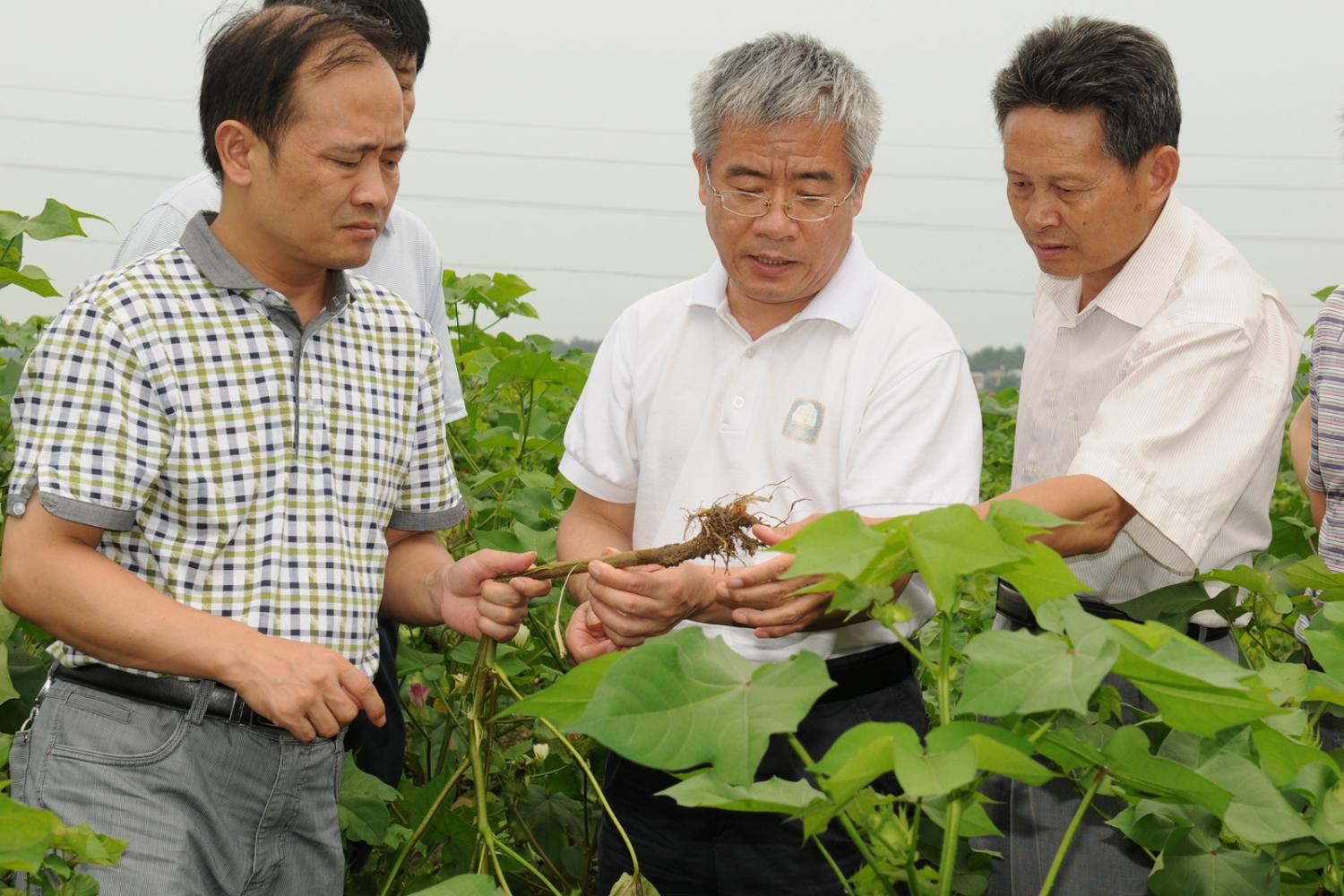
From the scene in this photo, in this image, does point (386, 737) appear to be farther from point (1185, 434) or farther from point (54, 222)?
point (1185, 434)

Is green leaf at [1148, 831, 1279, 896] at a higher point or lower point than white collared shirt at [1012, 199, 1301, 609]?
lower

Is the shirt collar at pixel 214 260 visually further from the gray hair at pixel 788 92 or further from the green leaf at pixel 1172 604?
the green leaf at pixel 1172 604

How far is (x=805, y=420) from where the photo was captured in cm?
205

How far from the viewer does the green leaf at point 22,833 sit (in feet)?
3.16

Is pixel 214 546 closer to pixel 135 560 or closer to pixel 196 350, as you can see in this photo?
pixel 135 560

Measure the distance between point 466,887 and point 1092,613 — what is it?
1.41m

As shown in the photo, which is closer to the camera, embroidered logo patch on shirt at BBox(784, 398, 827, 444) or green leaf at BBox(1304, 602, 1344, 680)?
green leaf at BBox(1304, 602, 1344, 680)

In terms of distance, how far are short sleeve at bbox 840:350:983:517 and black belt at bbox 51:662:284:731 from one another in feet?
2.73

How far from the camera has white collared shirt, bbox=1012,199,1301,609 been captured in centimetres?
212

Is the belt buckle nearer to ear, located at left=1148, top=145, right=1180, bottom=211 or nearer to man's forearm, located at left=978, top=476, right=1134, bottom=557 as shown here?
man's forearm, located at left=978, top=476, right=1134, bottom=557

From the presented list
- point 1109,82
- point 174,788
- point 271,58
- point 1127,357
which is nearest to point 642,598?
point 174,788

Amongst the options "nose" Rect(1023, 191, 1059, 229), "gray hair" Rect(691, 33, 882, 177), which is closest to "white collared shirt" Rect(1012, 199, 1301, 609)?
"nose" Rect(1023, 191, 1059, 229)

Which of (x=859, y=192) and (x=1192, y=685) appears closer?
(x=1192, y=685)

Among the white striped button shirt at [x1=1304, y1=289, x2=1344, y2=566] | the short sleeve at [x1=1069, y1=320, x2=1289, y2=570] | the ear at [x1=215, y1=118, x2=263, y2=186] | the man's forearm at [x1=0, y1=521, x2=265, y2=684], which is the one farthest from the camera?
the white striped button shirt at [x1=1304, y1=289, x2=1344, y2=566]
